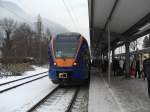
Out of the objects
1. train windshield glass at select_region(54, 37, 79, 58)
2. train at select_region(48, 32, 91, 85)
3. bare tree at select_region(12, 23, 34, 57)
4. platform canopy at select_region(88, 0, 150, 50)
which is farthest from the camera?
bare tree at select_region(12, 23, 34, 57)

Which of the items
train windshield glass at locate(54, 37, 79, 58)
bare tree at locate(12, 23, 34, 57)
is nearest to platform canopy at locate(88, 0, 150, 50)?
train windshield glass at locate(54, 37, 79, 58)

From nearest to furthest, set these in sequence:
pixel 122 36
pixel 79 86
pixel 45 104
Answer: pixel 45 104 → pixel 79 86 → pixel 122 36

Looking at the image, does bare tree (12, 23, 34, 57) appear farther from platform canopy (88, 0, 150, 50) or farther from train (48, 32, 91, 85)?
train (48, 32, 91, 85)

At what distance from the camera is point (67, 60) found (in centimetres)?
1780

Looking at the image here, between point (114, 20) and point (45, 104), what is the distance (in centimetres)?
789

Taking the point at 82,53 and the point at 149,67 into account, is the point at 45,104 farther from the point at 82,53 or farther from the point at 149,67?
the point at 82,53

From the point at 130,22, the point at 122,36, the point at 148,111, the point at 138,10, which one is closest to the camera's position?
the point at 148,111

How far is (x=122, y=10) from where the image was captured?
14.8 metres

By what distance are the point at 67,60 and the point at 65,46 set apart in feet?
3.23

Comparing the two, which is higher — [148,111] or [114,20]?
[114,20]

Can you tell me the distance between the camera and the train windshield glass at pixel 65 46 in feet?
59.1

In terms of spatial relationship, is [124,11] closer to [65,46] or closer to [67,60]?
[67,60]

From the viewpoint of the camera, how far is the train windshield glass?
18.0 meters

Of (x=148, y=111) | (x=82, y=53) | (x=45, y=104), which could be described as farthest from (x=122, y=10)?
(x=148, y=111)
